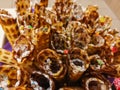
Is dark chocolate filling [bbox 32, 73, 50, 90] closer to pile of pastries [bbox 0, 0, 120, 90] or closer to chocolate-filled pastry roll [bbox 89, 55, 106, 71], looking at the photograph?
pile of pastries [bbox 0, 0, 120, 90]

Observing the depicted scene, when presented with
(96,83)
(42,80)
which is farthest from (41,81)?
(96,83)

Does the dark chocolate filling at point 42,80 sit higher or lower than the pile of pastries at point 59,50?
lower

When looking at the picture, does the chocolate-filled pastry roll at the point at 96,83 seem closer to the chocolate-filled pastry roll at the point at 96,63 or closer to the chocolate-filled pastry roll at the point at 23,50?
the chocolate-filled pastry roll at the point at 96,63

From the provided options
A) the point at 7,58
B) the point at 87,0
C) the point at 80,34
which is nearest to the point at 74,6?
the point at 80,34

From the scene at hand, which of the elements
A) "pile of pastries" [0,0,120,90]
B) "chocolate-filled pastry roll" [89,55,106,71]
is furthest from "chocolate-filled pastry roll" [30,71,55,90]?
"chocolate-filled pastry roll" [89,55,106,71]

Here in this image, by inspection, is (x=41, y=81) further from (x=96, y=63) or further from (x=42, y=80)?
(x=96, y=63)

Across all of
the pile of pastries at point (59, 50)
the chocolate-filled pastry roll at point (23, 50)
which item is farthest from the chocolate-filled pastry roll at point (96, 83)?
the chocolate-filled pastry roll at point (23, 50)
